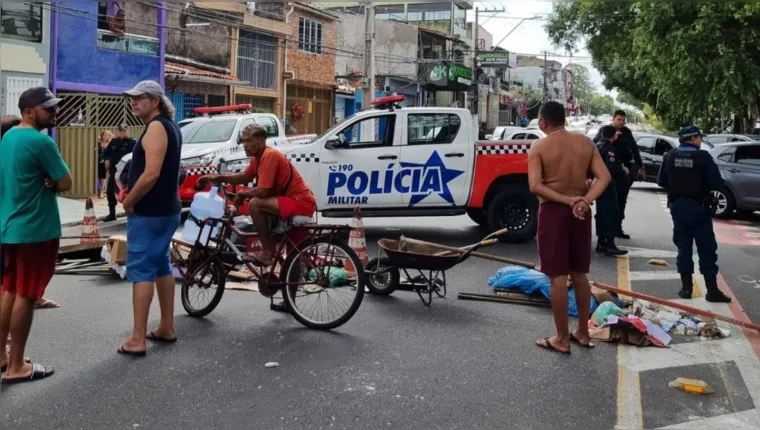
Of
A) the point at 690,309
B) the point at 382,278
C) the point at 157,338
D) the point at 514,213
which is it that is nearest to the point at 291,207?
the point at 157,338

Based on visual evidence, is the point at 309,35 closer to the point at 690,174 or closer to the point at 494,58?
the point at 494,58

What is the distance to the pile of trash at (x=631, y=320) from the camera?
6.10 metres

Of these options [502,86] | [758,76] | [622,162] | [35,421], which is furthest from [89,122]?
[502,86]

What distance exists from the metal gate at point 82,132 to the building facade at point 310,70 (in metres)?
11.6

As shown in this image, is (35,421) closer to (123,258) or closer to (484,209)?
(123,258)

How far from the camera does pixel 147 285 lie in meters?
5.51

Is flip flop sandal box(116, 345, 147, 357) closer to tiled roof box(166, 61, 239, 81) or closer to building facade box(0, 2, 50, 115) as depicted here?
building facade box(0, 2, 50, 115)

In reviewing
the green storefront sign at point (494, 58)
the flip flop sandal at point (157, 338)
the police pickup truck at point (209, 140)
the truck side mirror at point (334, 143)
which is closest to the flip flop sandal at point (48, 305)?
the flip flop sandal at point (157, 338)

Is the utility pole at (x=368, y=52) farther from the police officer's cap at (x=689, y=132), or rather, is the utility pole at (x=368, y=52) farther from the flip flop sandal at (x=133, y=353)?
the flip flop sandal at (x=133, y=353)

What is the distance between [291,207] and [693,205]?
13.5ft

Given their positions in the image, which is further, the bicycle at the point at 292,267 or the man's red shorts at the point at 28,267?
the bicycle at the point at 292,267

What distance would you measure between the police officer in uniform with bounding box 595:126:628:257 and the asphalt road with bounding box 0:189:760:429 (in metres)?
2.80

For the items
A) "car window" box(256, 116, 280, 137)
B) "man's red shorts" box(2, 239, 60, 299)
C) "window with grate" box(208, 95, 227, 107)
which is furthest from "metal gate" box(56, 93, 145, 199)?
"man's red shorts" box(2, 239, 60, 299)

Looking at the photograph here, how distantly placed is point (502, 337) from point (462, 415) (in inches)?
72.1
